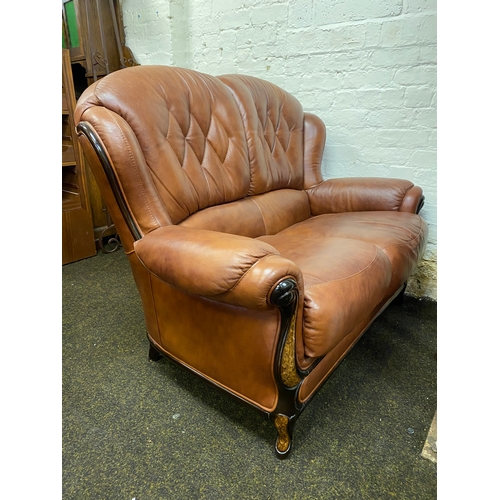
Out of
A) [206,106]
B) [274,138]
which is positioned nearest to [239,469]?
[206,106]

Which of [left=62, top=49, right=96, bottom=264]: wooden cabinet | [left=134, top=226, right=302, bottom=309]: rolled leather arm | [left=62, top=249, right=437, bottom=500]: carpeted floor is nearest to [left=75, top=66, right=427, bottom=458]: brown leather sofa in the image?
[left=134, top=226, right=302, bottom=309]: rolled leather arm

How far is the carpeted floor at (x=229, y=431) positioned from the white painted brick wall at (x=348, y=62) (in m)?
0.87

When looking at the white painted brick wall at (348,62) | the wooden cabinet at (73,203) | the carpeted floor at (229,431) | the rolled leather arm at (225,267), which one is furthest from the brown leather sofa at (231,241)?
the wooden cabinet at (73,203)

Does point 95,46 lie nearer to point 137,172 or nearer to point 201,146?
point 201,146

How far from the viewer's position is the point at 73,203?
7.90 feet

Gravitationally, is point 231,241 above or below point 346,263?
above

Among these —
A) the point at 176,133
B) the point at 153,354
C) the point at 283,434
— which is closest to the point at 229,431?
the point at 283,434

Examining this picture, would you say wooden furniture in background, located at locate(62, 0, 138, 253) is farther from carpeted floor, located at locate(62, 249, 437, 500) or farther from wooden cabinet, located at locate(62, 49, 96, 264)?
carpeted floor, located at locate(62, 249, 437, 500)

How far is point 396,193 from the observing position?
5.79ft

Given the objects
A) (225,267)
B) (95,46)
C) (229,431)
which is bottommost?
(229,431)

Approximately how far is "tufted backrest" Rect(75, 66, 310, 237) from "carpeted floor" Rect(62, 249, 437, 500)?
2.05 ft

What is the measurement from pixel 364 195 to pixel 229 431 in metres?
1.26

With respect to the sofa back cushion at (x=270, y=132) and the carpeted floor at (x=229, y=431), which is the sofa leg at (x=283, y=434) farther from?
the sofa back cushion at (x=270, y=132)

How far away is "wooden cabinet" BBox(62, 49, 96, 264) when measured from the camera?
2348 millimetres
